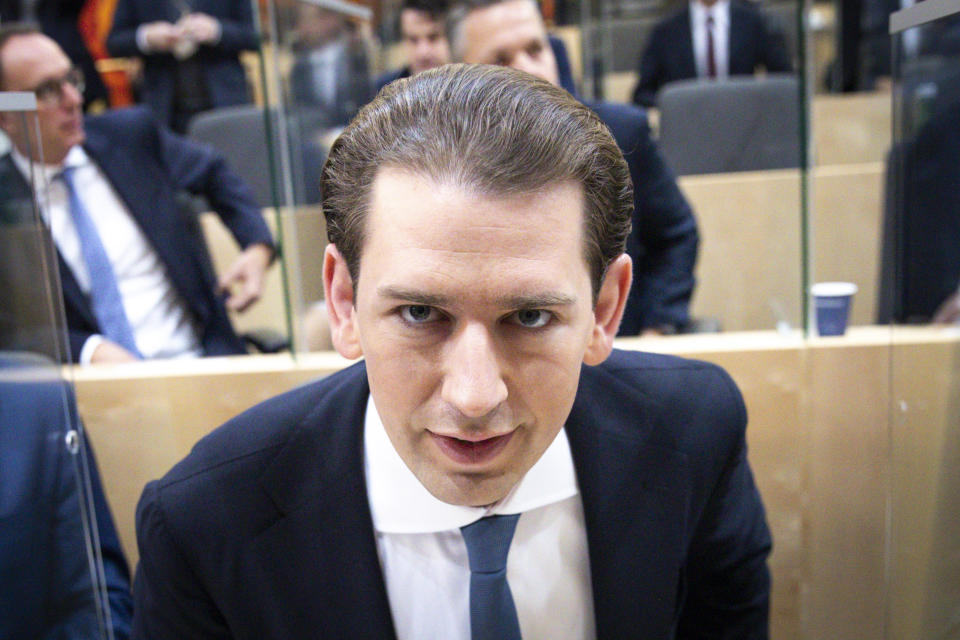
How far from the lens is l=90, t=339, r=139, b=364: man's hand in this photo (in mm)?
1715

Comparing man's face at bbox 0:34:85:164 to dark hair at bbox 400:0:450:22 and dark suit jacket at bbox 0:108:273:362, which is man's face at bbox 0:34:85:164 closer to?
dark suit jacket at bbox 0:108:273:362

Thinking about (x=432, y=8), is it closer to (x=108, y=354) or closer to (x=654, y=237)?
(x=654, y=237)

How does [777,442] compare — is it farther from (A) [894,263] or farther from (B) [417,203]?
(B) [417,203]

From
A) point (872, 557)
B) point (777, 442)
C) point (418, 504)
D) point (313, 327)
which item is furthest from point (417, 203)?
point (872, 557)

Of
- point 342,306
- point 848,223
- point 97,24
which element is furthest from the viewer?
point 97,24

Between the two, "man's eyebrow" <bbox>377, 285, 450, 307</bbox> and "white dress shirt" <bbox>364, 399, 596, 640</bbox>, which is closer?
"man's eyebrow" <bbox>377, 285, 450, 307</bbox>

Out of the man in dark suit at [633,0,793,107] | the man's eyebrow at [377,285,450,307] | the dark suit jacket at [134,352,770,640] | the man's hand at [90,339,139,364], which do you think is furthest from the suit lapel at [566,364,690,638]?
the man in dark suit at [633,0,793,107]

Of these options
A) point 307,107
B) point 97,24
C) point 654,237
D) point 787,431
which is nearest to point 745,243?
point 654,237

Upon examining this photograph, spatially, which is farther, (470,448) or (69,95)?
(69,95)

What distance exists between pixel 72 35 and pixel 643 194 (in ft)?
8.30

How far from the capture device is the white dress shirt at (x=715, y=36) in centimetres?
332

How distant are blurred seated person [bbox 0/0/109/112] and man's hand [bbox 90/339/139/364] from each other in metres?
2.02

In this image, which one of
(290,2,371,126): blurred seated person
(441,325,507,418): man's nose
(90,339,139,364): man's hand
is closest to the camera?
(441,325,507,418): man's nose

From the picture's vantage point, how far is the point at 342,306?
91cm
